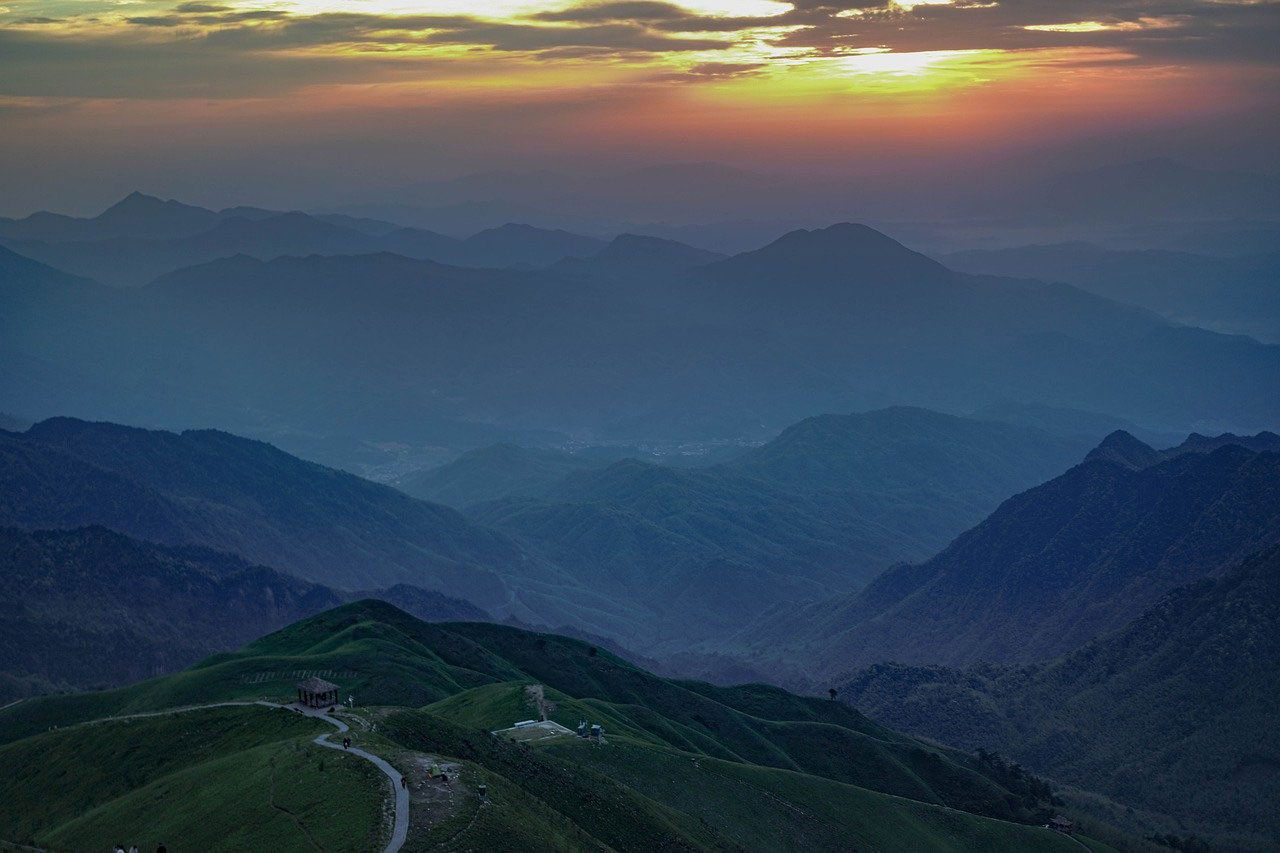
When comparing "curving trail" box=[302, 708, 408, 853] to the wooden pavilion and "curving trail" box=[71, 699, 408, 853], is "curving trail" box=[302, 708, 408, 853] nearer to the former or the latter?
"curving trail" box=[71, 699, 408, 853]

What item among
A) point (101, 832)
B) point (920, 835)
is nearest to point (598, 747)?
point (920, 835)

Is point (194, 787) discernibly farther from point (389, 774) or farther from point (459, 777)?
point (459, 777)

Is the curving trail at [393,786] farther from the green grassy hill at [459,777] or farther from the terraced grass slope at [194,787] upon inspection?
the green grassy hill at [459,777]

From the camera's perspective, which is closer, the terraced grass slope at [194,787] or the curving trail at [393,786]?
the curving trail at [393,786]

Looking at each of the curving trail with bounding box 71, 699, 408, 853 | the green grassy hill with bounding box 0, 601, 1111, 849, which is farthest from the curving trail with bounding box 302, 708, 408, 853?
the green grassy hill with bounding box 0, 601, 1111, 849

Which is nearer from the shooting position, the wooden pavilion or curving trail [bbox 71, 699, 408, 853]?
curving trail [bbox 71, 699, 408, 853]

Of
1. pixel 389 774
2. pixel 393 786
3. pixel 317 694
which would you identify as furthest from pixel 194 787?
pixel 317 694

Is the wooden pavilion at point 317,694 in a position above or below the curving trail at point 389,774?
below

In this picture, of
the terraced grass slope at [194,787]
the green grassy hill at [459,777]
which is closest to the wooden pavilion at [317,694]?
the terraced grass slope at [194,787]
